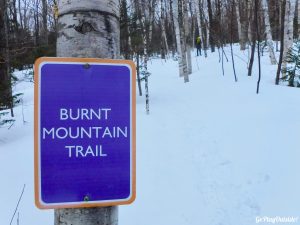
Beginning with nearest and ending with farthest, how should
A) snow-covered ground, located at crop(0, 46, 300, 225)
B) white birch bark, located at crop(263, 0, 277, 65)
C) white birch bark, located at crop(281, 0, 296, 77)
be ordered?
snow-covered ground, located at crop(0, 46, 300, 225) → white birch bark, located at crop(281, 0, 296, 77) → white birch bark, located at crop(263, 0, 277, 65)

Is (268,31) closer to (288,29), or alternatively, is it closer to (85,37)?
(288,29)

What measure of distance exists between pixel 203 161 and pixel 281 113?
2456 millimetres

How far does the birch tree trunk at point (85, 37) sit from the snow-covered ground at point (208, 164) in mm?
3239

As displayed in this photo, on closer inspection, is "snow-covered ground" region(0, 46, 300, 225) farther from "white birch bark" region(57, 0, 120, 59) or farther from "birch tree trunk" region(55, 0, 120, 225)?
A: "white birch bark" region(57, 0, 120, 59)

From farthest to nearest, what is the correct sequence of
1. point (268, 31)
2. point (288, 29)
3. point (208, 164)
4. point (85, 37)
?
point (268, 31)
point (288, 29)
point (208, 164)
point (85, 37)

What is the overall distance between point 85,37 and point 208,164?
5.02 meters

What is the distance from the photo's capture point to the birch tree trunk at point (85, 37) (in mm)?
1242

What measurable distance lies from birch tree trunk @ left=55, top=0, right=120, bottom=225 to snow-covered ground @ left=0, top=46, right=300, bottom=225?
3.24 metres

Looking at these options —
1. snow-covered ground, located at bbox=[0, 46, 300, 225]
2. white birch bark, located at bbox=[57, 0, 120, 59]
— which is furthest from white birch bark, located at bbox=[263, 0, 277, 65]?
white birch bark, located at bbox=[57, 0, 120, 59]

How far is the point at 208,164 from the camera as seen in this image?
19.7 ft

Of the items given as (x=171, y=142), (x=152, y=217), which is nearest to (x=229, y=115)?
(x=171, y=142)

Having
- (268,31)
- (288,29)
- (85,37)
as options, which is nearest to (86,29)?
(85,37)

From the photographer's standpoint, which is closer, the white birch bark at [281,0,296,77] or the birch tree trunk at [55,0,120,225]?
the birch tree trunk at [55,0,120,225]

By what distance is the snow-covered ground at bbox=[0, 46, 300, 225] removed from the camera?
14.8 ft
